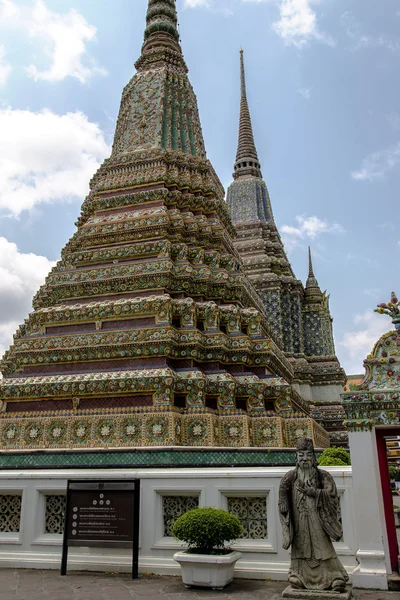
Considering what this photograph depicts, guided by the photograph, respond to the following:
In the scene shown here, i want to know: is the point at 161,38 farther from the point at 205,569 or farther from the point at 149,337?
the point at 205,569

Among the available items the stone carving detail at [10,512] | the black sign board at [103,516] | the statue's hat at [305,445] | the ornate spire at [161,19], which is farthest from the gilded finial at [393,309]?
the ornate spire at [161,19]

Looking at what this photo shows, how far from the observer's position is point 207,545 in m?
7.26

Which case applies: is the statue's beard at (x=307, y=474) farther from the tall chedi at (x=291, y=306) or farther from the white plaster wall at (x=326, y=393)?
the white plaster wall at (x=326, y=393)

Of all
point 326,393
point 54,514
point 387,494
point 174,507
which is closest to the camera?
point 387,494

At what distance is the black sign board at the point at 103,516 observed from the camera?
7730mm

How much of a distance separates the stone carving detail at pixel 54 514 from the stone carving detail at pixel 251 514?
9.28ft

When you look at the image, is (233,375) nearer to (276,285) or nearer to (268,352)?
(268,352)

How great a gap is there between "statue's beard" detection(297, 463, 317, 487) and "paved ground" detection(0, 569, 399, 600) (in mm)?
1431

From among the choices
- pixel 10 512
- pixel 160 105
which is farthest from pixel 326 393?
pixel 10 512

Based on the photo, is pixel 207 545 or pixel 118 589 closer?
pixel 118 589

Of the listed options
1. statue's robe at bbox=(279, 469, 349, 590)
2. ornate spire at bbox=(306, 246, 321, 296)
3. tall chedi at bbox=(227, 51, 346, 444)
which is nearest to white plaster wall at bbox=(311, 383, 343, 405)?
tall chedi at bbox=(227, 51, 346, 444)

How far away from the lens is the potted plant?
7.14 meters

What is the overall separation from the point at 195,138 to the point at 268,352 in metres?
9.82

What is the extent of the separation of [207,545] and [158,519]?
4.40 feet
